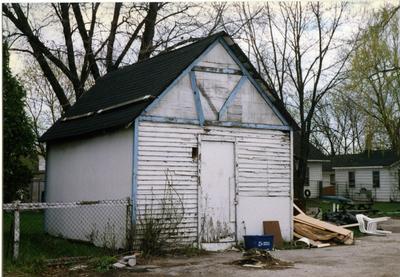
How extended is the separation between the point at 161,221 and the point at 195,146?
1.98 meters

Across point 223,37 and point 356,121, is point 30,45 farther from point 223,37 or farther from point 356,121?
point 356,121

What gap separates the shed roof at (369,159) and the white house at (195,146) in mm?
28512

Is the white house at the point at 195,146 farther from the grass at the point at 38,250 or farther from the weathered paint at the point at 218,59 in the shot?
the grass at the point at 38,250

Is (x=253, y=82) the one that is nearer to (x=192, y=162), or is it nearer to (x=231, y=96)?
(x=231, y=96)

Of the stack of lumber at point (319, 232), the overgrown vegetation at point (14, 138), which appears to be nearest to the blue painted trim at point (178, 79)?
the overgrown vegetation at point (14, 138)

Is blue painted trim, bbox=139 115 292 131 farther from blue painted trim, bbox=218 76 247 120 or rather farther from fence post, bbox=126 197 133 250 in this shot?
fence post, bbox=126 197 133 250

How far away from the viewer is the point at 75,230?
46.3 ft

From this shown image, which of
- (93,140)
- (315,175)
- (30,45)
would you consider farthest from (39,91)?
(93,140)

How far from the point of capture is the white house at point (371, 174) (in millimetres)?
40625

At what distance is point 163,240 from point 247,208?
2.61m

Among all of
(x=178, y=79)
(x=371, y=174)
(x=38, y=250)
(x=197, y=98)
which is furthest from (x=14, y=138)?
(x=371, y=174)

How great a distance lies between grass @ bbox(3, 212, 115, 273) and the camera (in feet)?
31.6

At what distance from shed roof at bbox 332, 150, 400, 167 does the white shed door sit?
2957 centimetres

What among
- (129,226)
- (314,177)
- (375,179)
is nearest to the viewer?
(129,226)
